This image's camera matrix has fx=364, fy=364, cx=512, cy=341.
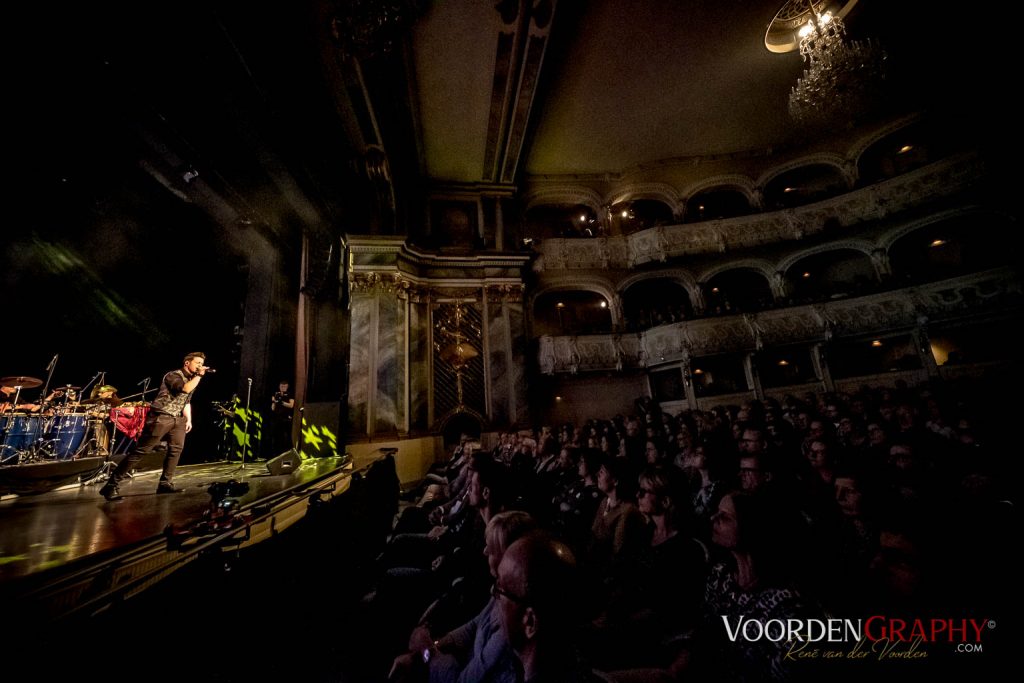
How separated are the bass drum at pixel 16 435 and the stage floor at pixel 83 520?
3.18ft

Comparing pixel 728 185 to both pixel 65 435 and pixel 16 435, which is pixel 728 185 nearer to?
pixel 65 435

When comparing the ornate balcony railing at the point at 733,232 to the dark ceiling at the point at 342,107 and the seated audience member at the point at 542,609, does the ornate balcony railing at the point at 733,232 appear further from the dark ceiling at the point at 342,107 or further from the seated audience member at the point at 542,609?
the seated audience member at the point at 542,609

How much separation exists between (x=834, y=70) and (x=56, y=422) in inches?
605

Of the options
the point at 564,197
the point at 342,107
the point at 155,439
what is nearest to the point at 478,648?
the point at 155,439

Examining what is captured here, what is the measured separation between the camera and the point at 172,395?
3975mm

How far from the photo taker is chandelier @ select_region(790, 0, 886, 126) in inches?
279

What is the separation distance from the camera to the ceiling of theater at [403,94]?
479 centimetres

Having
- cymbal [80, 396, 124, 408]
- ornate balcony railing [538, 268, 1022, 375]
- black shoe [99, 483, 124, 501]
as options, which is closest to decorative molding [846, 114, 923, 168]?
ornate balcony railing [538, 268, 1022, 375]

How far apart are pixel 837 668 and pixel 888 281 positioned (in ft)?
46.4

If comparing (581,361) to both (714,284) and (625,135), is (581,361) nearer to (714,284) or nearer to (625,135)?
(714,284)

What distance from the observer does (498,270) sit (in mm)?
11250

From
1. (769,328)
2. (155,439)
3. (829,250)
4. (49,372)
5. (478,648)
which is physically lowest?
(478,648)

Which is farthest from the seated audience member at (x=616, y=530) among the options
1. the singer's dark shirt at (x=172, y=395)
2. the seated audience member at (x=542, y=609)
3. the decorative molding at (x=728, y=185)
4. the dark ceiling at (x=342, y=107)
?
the decorative molding at (x=728, y=185)

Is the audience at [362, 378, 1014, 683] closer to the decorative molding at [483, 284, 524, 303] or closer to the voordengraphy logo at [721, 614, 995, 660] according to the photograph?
the voordengraphy logo at [721, 614, 995, 660]
